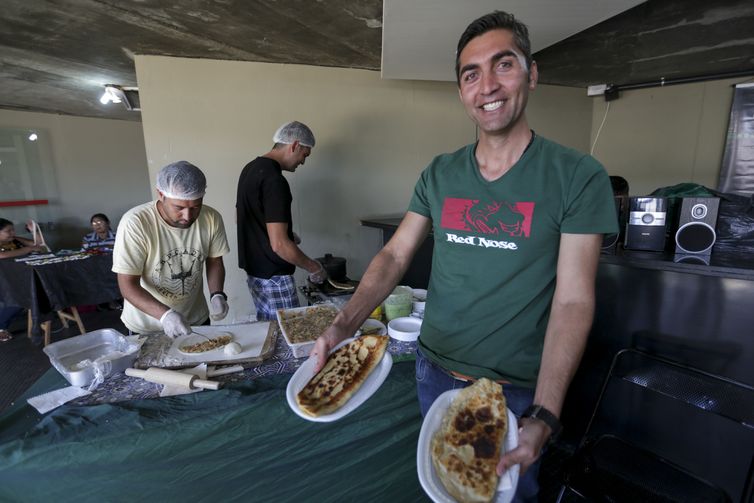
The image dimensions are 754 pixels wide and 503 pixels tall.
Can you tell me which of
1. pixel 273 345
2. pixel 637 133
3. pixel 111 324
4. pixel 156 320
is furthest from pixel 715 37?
pixel 111 324

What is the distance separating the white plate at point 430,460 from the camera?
2.15 feet

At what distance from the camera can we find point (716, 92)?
12.1 ft

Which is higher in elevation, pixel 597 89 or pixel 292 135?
pixel 597 89

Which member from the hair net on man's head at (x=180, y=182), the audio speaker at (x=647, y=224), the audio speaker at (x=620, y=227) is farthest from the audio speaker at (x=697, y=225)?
the hair net on man's head at (x=180, y=182)

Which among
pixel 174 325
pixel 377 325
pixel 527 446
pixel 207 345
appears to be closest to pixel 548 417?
pixel 527 446

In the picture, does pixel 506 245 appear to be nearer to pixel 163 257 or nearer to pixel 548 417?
pixel 548 417

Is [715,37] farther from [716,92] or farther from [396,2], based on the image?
[396,2]

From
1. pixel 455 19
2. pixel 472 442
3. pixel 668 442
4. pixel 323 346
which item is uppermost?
pixel 455 19

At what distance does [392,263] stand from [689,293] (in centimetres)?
144

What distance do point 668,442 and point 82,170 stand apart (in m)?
7.57

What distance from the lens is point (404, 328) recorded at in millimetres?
1659

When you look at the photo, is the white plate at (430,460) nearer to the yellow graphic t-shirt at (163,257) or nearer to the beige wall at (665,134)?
the yellow graphic t-shirt at (163,257)

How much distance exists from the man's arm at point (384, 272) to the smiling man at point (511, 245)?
0.05m

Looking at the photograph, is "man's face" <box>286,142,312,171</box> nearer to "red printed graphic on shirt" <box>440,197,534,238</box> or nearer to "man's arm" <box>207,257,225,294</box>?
"man's arm" <box>207,257,225,294</box>
